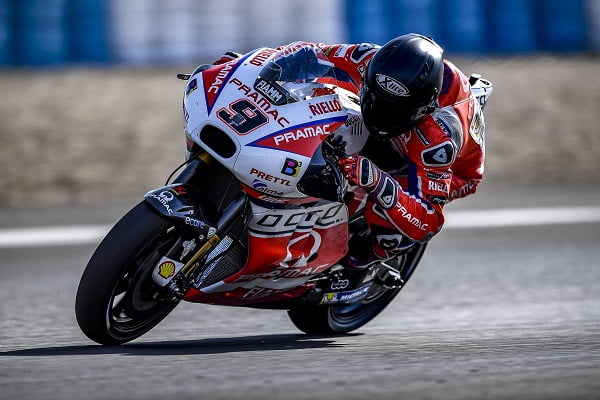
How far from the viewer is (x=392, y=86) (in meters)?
4.85

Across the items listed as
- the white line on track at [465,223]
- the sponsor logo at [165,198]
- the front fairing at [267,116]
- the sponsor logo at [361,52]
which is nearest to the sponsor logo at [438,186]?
the front fairing at [267,116]

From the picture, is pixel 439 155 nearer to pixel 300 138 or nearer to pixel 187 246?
pixel 300 138

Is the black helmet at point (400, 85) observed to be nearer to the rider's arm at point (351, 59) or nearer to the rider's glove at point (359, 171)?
the rider's glove at point (359, 171)

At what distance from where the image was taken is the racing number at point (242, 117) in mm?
4691

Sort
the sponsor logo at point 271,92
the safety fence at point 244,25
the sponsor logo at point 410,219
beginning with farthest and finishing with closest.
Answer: the safety fence at point 244,25, the sponsor logo at point 410,219, the sponsor logo at point 271,92

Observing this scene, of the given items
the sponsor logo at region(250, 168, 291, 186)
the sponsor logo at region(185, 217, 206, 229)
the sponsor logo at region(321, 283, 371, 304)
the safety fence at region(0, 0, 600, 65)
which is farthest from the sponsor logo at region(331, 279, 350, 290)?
the safety fence at region(0, 0, 600, 65)

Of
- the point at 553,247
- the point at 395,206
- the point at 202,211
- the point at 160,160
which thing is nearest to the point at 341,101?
the point at 395,206

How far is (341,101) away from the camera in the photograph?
506 cm

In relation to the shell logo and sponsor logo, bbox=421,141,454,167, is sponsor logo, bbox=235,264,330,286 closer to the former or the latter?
the shell logo

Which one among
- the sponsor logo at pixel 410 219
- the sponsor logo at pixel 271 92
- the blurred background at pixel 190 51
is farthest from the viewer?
the blurred background at pixel 190 51

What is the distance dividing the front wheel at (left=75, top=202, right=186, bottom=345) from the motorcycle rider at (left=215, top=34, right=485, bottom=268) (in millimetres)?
984

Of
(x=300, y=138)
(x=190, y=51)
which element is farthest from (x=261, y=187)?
(x=190, y=51)

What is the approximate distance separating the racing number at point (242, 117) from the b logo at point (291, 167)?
0.69 ft

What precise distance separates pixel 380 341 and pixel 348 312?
2.43 ft
